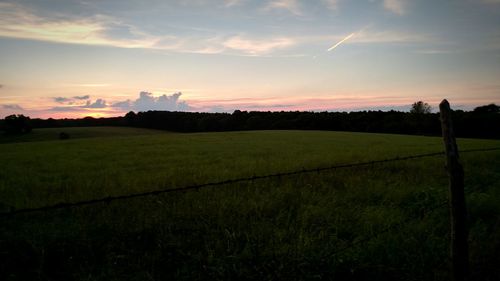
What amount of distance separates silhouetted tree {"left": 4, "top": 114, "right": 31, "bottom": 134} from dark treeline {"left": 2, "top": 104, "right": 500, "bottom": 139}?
6.03m

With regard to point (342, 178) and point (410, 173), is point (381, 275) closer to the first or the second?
point (342, 178)

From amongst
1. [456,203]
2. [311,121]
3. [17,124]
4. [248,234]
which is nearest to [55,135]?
[17,124]

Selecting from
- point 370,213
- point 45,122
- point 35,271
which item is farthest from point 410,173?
point 45,122

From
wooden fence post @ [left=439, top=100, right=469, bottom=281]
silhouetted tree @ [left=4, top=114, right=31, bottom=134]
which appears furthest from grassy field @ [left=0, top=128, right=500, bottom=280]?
silhouetted tree @ [left=4, top=114, right=31, bottom=134]

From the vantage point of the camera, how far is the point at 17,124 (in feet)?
246

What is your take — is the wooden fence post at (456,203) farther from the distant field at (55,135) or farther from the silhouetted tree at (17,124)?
the silhouetted tree at (17,124)

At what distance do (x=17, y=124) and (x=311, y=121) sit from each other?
63.5m

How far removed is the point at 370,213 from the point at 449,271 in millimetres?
2082

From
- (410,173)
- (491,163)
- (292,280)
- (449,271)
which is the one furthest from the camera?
(491,163)

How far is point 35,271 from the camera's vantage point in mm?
4441

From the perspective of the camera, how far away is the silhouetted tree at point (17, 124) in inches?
2916

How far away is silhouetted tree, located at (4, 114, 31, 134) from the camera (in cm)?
7406

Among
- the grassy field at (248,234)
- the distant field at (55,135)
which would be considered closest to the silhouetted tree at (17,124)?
the distant field at (55,135)

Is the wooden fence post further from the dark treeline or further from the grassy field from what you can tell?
the dark treeline
